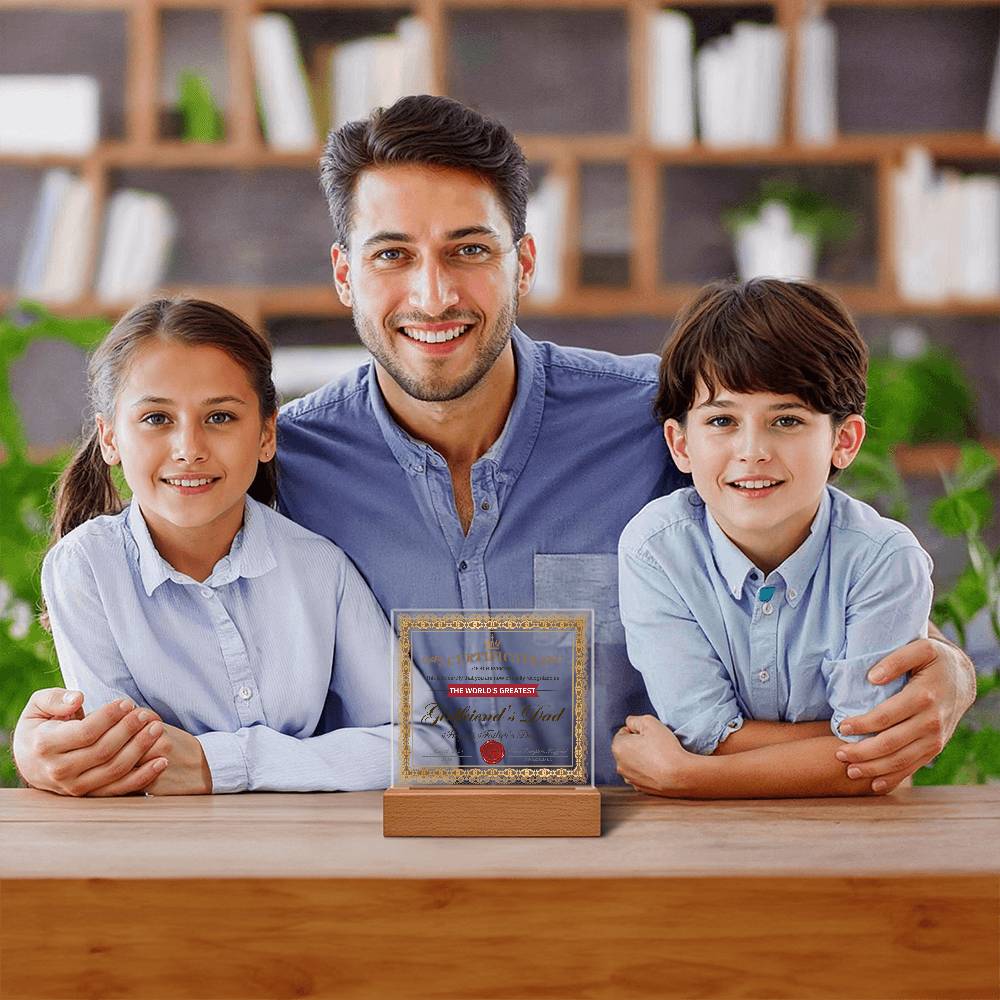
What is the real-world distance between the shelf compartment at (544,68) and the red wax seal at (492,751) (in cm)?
285

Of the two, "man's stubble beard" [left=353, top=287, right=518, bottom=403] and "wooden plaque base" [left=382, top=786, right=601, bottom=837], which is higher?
"man's stubble beard" [left=353, top=287, right=518, bottom=403]

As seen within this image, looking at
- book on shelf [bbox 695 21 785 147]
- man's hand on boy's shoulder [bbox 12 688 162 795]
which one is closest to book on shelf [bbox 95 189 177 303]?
book on shelf [bbox 695 21 785 147]

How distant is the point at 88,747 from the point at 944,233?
9.97 ft

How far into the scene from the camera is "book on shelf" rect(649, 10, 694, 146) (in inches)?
146

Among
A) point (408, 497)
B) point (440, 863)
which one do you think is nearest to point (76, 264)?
point (408, 497)

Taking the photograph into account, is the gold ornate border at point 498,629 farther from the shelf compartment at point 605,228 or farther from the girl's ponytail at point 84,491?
the shelf compartment at point 605,228

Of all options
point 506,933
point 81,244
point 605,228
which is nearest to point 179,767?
point 506,933

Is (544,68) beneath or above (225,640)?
above

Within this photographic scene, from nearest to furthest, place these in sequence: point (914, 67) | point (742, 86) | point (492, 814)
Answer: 1. point (492, 814)
2. point (742, 86)
3. point (914, 67)

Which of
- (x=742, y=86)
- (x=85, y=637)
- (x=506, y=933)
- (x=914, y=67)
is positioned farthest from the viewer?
(x=914, y=67)

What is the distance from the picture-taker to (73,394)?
13.6ft

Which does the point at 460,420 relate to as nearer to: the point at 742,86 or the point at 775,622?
the point at 775,622

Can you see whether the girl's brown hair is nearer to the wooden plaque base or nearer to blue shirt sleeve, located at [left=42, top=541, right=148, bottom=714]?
blue shirt sleeve, located at [left=42, top=541, right=148, bottom=714]

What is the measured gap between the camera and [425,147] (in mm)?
1737
